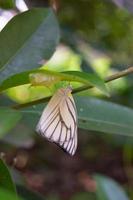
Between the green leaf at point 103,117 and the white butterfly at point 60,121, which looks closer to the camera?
the white butterfly at point 60,121

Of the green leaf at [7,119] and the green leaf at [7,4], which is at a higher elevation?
the green leaf at [7,4]

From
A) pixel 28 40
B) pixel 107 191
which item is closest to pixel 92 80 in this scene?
pixel 28 40

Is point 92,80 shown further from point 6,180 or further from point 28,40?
point 28,40

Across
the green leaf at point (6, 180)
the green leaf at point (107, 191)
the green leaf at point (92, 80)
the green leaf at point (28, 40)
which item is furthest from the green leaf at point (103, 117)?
the green leaf at point (107, 191)

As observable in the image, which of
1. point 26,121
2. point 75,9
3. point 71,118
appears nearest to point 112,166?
point 75,9

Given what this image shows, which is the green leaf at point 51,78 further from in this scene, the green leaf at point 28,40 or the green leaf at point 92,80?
the green leaf at point 28,40

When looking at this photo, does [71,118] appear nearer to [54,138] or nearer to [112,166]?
[54,138]

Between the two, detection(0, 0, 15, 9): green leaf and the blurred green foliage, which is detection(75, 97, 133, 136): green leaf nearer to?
the blurred green foliage
